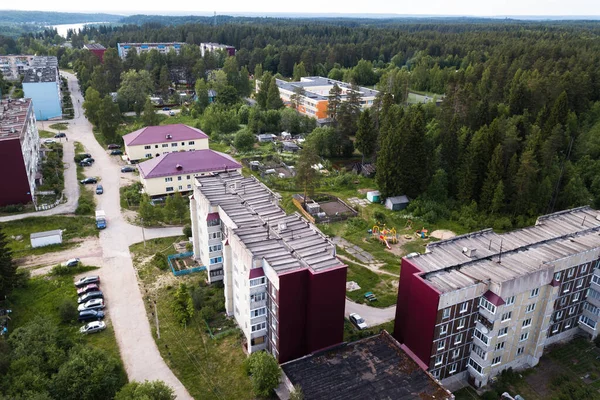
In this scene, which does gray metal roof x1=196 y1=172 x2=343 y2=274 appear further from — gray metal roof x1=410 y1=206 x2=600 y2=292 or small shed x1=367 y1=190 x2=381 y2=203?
small shed x1=367 y1=190 x2=381 y2=203

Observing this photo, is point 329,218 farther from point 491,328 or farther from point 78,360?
point 78,360

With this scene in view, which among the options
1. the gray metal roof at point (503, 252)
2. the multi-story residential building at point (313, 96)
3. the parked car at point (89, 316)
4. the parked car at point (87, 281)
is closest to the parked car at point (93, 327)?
the parked car at point (89, 316)

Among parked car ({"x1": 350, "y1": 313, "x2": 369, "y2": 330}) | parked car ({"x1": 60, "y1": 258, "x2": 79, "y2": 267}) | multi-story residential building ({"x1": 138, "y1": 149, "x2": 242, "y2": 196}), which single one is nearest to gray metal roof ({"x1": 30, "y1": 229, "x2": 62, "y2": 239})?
parked car ({"x1": 60, "y1": 258, "x2": 79, "y2": 267})

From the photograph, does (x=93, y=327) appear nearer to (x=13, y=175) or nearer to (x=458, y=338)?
(x=458, y=338)

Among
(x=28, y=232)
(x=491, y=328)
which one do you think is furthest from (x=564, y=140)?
(x=28, y=232)

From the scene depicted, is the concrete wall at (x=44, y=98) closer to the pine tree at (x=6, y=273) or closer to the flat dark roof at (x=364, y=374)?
the pine tree at (x=6, y=273)

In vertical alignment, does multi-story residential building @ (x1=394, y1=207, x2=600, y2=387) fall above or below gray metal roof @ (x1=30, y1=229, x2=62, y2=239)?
above
